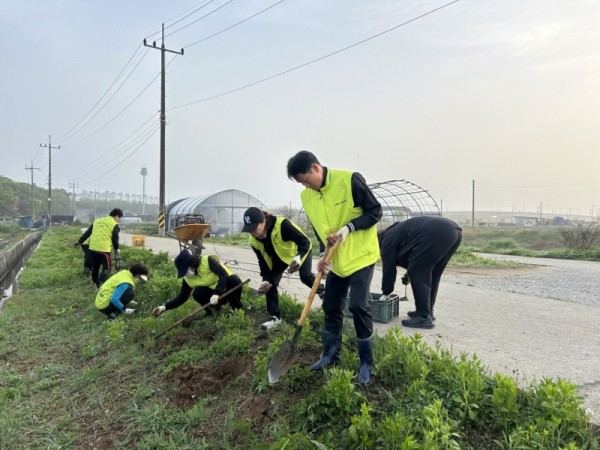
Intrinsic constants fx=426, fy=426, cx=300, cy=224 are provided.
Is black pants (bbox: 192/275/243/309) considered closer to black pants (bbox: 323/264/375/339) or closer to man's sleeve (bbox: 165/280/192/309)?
man's sleeve (bbox: 165/280/192/309)

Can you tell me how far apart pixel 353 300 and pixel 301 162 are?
1.02 meters

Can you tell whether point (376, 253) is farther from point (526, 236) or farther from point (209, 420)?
point (526, 236)

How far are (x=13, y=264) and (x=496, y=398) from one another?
20.8 meters

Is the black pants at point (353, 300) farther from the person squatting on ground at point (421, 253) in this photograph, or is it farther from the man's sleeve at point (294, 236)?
the person squatting on ground at point (421, 253)

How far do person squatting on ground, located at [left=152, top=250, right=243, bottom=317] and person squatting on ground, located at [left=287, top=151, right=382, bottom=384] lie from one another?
2280mm

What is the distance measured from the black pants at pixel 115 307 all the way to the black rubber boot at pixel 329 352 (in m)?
4.04

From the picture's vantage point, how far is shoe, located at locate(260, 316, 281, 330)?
174 inches

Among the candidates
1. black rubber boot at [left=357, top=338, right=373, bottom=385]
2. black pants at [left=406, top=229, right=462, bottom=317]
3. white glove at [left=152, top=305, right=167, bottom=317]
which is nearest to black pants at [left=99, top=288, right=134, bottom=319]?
white glove at [left=152, top=305, right=167, bottom=317]

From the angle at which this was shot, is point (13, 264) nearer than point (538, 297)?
No

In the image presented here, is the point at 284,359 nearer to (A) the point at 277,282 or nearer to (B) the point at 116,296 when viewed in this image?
(A) the point at 277,282

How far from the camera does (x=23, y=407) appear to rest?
3963 millimetres

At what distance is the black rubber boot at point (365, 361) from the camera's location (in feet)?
9.72

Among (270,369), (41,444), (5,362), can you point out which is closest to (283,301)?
(270,369)

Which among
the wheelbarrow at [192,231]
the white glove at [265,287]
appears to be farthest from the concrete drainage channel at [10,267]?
the white glove at [265,287]
